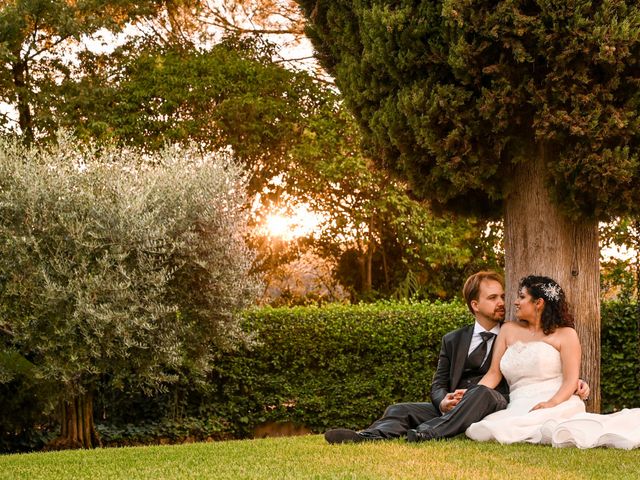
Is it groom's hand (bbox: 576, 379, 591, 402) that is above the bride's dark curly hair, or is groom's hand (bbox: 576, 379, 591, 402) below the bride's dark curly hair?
below

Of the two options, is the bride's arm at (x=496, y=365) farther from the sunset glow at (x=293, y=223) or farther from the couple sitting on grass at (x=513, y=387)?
the sunset glow at (x=293, y=223)

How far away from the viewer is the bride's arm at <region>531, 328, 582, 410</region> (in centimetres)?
714

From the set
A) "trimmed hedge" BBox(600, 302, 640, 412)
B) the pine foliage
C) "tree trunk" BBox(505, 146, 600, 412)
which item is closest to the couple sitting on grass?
"tree trunk" BBox(505, 146, 600, 412)

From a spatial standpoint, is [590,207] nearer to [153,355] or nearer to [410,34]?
[410,34]

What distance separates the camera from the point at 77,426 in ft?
36.7

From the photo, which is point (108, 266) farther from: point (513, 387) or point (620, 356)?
point (620, 356)

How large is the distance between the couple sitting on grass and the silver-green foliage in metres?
3.62

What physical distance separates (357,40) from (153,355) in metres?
4.59

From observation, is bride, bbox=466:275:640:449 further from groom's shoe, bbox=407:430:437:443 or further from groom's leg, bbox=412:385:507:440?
groom's shoe, bbox=407:430:437:443

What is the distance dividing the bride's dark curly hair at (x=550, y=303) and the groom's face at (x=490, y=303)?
502mm

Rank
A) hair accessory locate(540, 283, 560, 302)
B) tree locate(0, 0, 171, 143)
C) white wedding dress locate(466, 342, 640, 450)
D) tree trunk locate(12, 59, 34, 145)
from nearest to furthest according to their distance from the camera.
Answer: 1. white wedding dress locate(466, 342, 640, 450)
2. hair accessory locate(540, 283, 560, 302)
3. tree locate(0, 0, 171, 143)
4. tree trunk locate(12, 59, 34, 145)

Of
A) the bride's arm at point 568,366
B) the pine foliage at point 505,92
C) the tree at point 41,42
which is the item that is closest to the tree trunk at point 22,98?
the tree at point 41,42

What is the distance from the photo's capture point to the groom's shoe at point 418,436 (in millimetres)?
7082

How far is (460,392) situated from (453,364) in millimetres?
407
